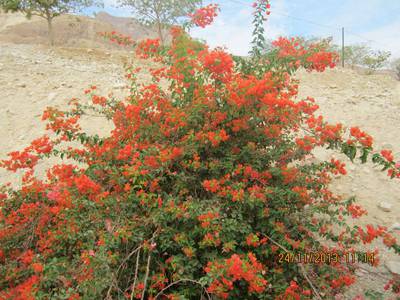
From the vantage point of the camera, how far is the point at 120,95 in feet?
23.8

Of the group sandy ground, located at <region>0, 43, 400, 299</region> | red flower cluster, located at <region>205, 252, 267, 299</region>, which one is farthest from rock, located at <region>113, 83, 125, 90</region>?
red flower cluster, located at <region>205, 252, 267, 299</region>

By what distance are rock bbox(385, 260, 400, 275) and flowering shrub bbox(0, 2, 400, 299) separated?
2.63 feet

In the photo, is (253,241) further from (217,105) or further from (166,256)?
(217,105)

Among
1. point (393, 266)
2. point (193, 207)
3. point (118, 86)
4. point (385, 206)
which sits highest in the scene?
point (118, 86)

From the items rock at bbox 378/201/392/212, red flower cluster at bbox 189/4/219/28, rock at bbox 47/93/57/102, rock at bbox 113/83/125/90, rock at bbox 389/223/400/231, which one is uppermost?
red flower cluster at bbox 189/4/219/28

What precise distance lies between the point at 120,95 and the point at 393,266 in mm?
5911

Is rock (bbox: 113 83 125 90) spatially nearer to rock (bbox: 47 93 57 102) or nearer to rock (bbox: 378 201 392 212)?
rock (bbox: 47 93 57 102)

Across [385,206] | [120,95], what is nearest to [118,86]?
[120,95]

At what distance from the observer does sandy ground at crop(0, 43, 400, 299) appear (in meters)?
4.32

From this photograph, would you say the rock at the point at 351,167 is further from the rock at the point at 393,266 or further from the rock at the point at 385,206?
the rock at the point at 393,266

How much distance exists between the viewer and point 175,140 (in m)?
2.76

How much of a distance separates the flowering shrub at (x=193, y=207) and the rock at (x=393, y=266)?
2.63ft

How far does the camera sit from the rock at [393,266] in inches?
123

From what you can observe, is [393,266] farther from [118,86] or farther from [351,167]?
[118,86]
